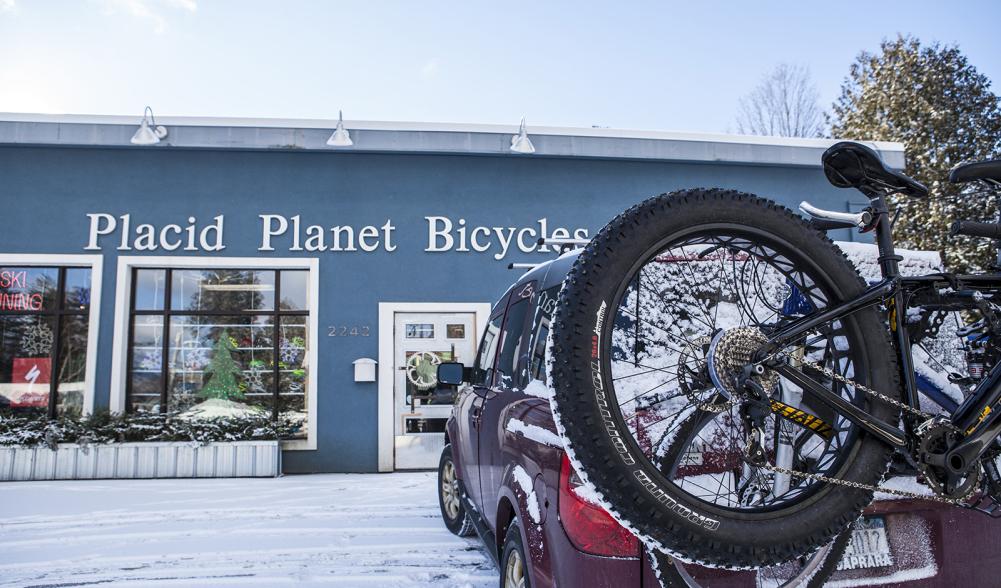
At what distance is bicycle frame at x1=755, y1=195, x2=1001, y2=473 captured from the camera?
190 cm

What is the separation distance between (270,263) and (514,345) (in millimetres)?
6702

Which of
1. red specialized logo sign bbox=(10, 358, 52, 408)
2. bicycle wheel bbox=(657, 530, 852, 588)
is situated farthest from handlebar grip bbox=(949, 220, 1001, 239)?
red specialized logo sign bbox=(10, 358, 52, 408)

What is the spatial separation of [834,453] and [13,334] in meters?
10.4

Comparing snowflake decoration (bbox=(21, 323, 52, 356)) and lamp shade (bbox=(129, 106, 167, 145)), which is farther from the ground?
lamp shade (bbox=(129, 106, 167, 145))

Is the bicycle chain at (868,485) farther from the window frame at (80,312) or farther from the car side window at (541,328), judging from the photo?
the window frame at (80,312)

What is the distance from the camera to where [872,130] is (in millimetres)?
15344

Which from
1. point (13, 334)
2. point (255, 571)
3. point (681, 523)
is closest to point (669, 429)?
point (681, 523)

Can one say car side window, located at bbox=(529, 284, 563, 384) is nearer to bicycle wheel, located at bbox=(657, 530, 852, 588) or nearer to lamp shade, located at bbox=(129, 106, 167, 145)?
bicycle wheel, located at bbox=(657, 530, 852, 588)

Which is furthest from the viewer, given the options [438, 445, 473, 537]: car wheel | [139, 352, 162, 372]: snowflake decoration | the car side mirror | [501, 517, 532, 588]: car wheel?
[139, 352, 162, 372]: snowflake decoration

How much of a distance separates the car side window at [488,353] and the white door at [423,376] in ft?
15.5

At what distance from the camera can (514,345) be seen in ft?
10.5

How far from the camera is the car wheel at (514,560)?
7.90ft

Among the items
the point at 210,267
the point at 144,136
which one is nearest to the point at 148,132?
the point at 144,136

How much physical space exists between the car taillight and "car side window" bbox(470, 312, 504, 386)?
1626mm
